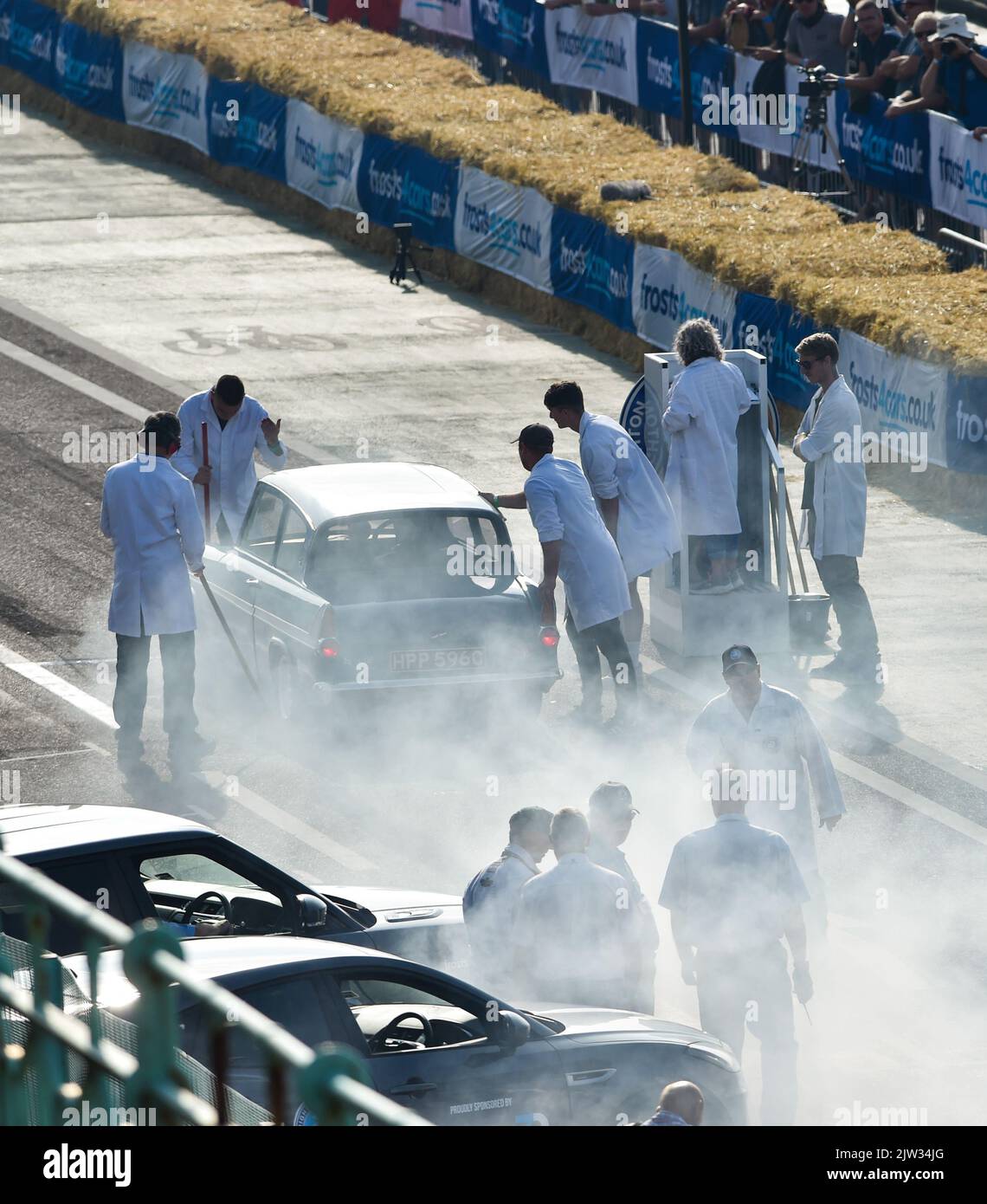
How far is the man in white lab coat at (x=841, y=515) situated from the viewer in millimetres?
13828

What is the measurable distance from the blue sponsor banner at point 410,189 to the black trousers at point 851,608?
11455 millimetres

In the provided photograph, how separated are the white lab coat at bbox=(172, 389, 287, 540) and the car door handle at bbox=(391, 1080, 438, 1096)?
27.5ft

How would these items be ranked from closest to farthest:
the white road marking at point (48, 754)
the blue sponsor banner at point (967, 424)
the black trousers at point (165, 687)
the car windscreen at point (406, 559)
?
the car windscreen at point (406, 559) < the white road marking at point (48, 754) < the black trousers at point (165, 687) < the blue sponsor banner at point (967, 424)

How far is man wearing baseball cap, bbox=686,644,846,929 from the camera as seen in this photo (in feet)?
30.3

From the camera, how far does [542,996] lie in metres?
8.30

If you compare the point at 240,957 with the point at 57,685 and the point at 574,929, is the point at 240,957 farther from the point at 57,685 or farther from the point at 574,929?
the point at 57,685

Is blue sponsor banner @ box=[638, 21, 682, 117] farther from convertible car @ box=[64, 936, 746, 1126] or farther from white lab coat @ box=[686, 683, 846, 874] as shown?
convertible car @ box=[64, 936, 746, 1126]

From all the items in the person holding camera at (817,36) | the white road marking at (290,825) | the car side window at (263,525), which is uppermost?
the person holding camera at (817,36)

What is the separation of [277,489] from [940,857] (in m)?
4.70

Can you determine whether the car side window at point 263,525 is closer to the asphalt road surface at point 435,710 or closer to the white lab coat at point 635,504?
the asphalt road surface at point 435,710

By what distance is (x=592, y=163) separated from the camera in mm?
23641

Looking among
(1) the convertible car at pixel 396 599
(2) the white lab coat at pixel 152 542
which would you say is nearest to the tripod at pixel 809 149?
(1) the convertible car at pixel 396 599

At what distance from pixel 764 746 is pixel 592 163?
50.6 ft

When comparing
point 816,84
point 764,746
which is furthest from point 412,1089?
point 816,84
